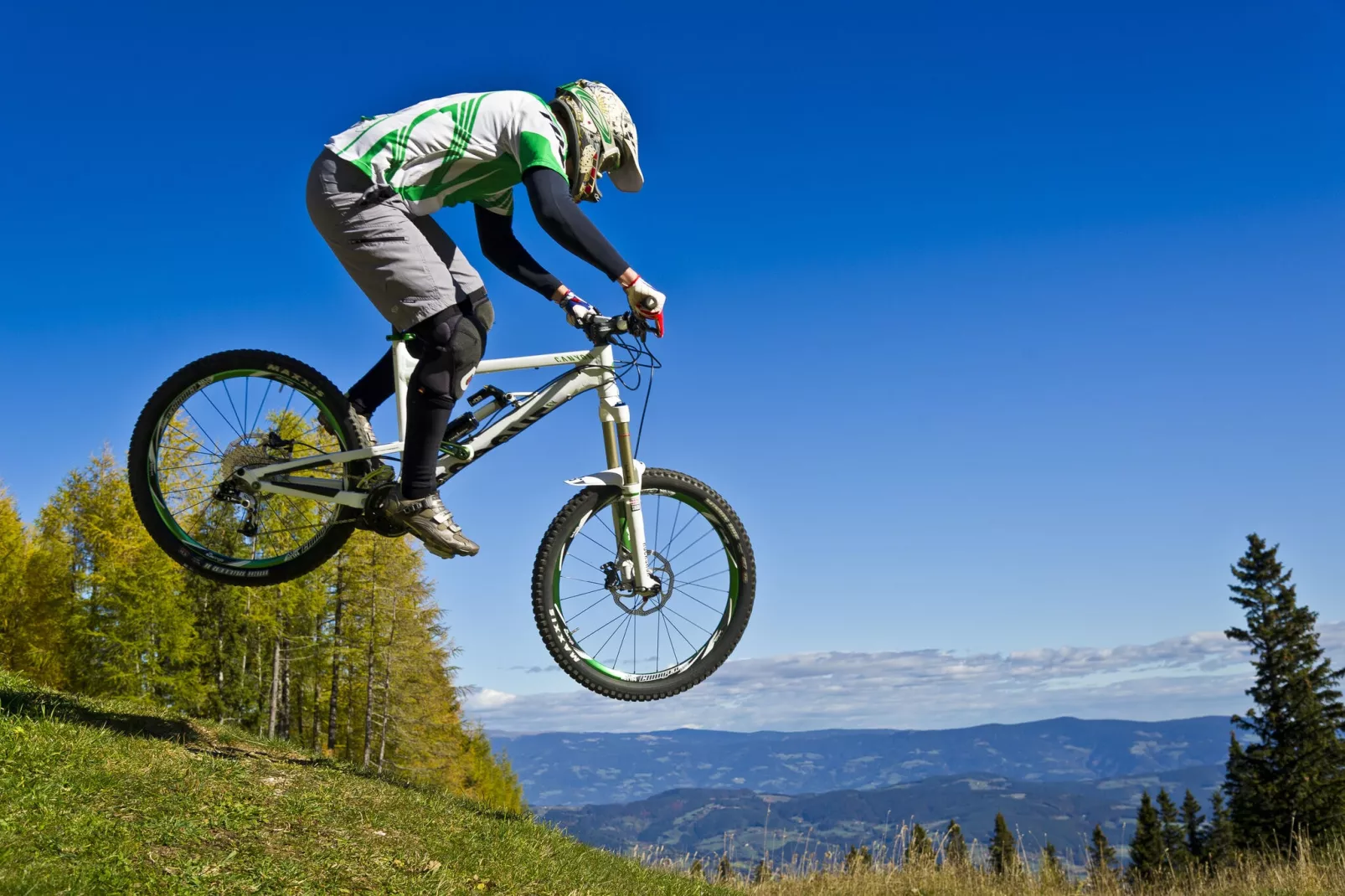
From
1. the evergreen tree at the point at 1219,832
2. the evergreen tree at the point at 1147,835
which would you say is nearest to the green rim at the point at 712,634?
the evergreen tree at the point at 1219,832

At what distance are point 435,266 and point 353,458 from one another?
1.35 meters

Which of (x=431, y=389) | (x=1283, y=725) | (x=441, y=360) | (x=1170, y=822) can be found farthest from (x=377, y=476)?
(x=1170, y=822)

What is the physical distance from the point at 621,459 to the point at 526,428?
2.20 feet

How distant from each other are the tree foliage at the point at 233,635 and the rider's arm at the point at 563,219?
997 inches

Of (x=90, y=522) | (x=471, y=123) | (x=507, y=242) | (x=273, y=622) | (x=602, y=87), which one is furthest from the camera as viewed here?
(x=90, y=522)

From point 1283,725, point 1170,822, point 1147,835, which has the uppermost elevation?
point 1283,725

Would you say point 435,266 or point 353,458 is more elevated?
point 435,266

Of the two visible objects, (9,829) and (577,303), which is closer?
(9,829)

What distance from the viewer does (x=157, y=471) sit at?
6.39m

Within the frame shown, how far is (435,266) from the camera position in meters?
5.62

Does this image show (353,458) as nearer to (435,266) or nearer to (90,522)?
(435,266)

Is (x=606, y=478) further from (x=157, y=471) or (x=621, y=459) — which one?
(x=157, y=471)

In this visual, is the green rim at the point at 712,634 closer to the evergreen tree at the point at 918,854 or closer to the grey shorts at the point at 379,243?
the grey shorts at the point at 379,243

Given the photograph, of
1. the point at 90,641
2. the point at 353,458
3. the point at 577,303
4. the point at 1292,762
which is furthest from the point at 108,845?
the point at 1292,762
